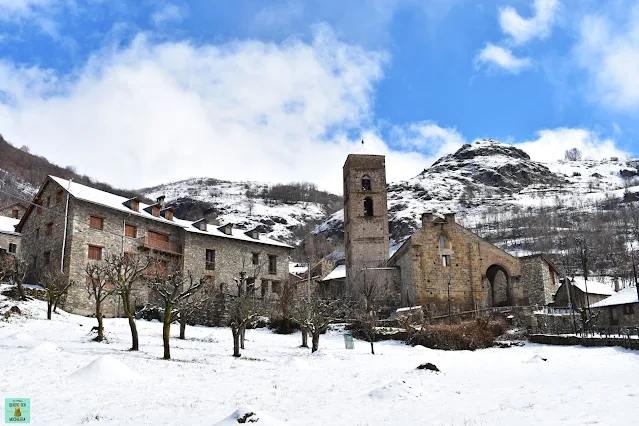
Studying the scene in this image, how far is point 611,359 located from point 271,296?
3343cm

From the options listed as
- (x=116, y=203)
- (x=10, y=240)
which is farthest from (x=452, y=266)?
(x=10, y=240)

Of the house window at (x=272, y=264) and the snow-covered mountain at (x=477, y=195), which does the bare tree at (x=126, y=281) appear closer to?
the house window at (x=272, y=264)

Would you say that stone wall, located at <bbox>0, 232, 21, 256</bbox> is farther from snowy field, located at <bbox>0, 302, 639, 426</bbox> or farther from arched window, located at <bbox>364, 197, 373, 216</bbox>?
arched window, located at <bbox>364, 197, 373, 216</bbox>

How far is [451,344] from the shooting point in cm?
3266

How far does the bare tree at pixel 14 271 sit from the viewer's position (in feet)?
107

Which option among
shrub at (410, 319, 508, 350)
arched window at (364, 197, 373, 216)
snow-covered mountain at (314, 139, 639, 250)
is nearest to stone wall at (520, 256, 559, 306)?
shrub at (410, 319, 508, 350)

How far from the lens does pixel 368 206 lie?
55.0 metres

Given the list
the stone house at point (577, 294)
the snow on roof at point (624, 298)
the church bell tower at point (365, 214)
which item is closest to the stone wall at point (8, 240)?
the church bell tower at point (365, 214)

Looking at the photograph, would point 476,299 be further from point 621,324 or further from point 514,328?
point 621,324

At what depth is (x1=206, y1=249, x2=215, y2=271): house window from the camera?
48469mm

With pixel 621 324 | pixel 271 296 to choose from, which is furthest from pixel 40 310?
pixel 621 324

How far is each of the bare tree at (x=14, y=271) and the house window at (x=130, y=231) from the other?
318 inches

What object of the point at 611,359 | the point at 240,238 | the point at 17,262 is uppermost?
the point at 240,238

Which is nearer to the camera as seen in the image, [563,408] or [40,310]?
[563,408]
